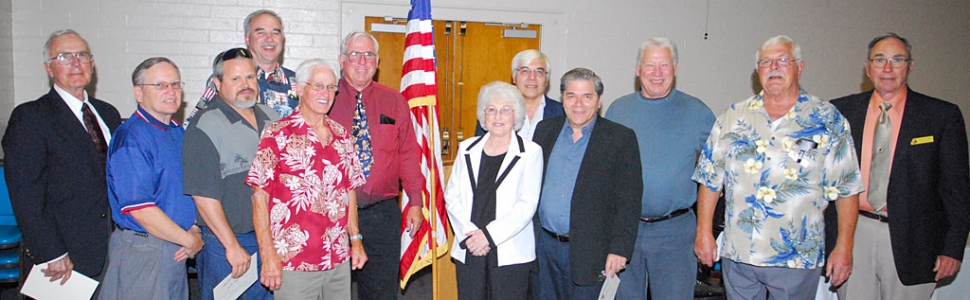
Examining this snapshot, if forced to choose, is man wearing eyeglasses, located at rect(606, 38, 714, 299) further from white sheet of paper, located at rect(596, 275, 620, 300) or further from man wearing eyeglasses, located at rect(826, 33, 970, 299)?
man wearing eyeglasses, located at rect(826, 33, 970, 299)

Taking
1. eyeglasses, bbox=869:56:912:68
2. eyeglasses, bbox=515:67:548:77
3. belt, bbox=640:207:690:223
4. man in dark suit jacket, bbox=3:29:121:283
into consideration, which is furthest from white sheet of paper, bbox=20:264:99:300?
eyeglasses, bbox=869:56:912:68

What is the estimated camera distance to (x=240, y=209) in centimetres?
262

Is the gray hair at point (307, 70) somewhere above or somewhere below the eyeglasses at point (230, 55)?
below

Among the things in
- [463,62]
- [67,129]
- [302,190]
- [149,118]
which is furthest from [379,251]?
[463,62]

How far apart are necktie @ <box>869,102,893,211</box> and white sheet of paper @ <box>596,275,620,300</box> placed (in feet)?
4.40

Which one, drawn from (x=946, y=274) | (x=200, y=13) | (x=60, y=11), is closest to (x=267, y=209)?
(x=946, y=274)

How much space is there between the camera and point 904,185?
2895 mm

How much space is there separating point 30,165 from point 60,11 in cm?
321

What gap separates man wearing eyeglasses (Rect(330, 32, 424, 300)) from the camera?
3225mm

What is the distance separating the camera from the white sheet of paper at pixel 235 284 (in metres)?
2.47

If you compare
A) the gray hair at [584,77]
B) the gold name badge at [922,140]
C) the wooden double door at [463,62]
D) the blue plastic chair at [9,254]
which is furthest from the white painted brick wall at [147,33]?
the gold name badge at [922,140]

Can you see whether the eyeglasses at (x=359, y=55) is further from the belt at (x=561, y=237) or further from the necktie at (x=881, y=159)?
the necktie at (x=881, y=159)

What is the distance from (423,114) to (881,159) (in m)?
2.38

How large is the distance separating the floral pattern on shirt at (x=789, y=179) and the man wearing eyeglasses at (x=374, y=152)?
1700 mm
